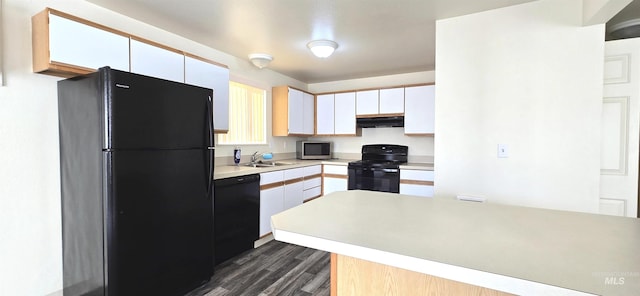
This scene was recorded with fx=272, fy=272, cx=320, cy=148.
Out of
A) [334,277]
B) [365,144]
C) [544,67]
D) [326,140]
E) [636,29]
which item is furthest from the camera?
[326,140]

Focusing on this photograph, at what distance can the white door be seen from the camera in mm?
2057

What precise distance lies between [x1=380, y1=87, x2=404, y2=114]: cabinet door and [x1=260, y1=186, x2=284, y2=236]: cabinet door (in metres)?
1.90

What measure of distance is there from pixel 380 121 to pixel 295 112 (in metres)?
1.28

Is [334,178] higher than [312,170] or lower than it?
lower

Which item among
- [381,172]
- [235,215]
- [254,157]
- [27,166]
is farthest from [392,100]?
[27,166]

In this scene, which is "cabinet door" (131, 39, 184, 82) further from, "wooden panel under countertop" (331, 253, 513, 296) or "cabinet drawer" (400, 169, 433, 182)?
"cabinet drawer" (400, 169, 433, 182)

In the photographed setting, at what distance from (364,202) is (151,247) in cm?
144

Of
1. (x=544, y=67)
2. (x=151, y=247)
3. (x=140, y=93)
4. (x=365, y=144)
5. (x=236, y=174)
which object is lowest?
(x=151, y=247)

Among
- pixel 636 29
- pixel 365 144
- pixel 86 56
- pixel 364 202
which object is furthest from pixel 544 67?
pixel 86 56

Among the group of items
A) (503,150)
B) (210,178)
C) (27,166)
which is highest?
(503,150)

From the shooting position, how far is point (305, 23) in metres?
2.39

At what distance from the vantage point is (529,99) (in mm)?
2072

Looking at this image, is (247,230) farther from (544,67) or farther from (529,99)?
(544,67)

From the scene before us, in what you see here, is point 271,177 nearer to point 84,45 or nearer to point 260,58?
point 260,58
